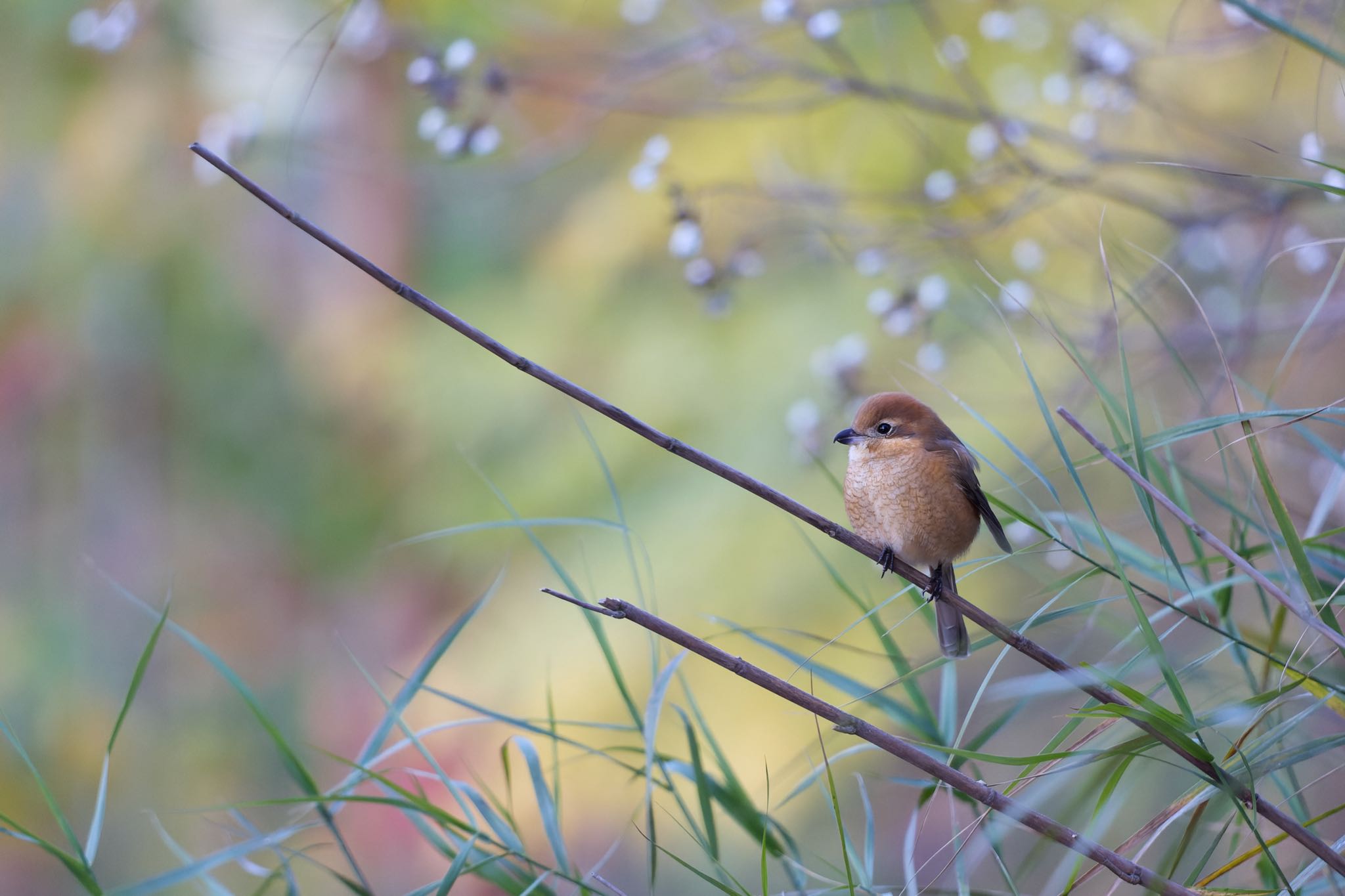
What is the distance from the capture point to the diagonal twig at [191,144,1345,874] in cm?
110

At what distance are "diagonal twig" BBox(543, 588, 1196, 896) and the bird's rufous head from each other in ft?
4.05

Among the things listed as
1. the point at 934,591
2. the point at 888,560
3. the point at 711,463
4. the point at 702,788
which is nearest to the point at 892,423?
the point at 888,560

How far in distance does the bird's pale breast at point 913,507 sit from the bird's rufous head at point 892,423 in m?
0.02

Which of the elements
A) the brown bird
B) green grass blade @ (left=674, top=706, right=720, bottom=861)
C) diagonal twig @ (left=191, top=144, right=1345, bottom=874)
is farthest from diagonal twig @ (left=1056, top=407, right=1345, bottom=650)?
→ the brown bird

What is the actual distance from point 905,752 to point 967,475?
122cm

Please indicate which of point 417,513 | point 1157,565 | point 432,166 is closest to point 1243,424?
point 1157,565

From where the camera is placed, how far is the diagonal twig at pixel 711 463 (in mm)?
1103

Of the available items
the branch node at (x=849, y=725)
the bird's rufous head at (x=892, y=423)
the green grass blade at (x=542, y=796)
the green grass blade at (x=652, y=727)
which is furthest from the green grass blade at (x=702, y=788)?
the bird's rufous head at (x=892, y=423)

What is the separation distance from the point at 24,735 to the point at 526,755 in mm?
6268

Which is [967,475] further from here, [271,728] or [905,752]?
[271,728]

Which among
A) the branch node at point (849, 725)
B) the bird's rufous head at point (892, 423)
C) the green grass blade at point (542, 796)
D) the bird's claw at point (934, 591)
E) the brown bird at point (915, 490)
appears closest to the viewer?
the branch node at point (849, 725)

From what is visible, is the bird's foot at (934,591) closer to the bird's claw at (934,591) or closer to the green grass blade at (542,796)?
the bird's claw at (934,591)

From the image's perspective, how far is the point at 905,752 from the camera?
1171 millimetres

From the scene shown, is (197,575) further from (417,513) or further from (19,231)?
(19,231)
